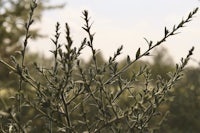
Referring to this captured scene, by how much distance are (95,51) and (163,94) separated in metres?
0.51

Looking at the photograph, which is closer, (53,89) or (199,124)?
(53,89)

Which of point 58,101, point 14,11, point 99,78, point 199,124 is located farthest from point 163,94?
point 14,11

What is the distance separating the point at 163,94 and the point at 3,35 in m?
11.4

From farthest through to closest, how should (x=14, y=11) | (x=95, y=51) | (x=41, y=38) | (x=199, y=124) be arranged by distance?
(x=41, y=38)
(x=14, y=11)
(x=199, y=124)
(x=95, y=51)

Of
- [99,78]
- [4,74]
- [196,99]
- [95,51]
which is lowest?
[196,99]

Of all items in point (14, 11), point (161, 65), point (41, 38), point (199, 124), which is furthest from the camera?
point (161, 65)

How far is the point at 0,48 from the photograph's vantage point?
13.6m

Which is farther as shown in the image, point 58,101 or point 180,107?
point 180,107

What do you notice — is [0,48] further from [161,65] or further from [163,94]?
[161,65]

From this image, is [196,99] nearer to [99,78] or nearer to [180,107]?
[180,107]

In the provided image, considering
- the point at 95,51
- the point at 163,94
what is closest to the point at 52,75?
the point at 95,51

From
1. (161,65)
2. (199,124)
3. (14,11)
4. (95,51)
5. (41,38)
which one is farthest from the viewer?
(161,65)

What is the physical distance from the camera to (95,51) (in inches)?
90.7

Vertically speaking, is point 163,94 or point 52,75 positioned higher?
point 52,75
